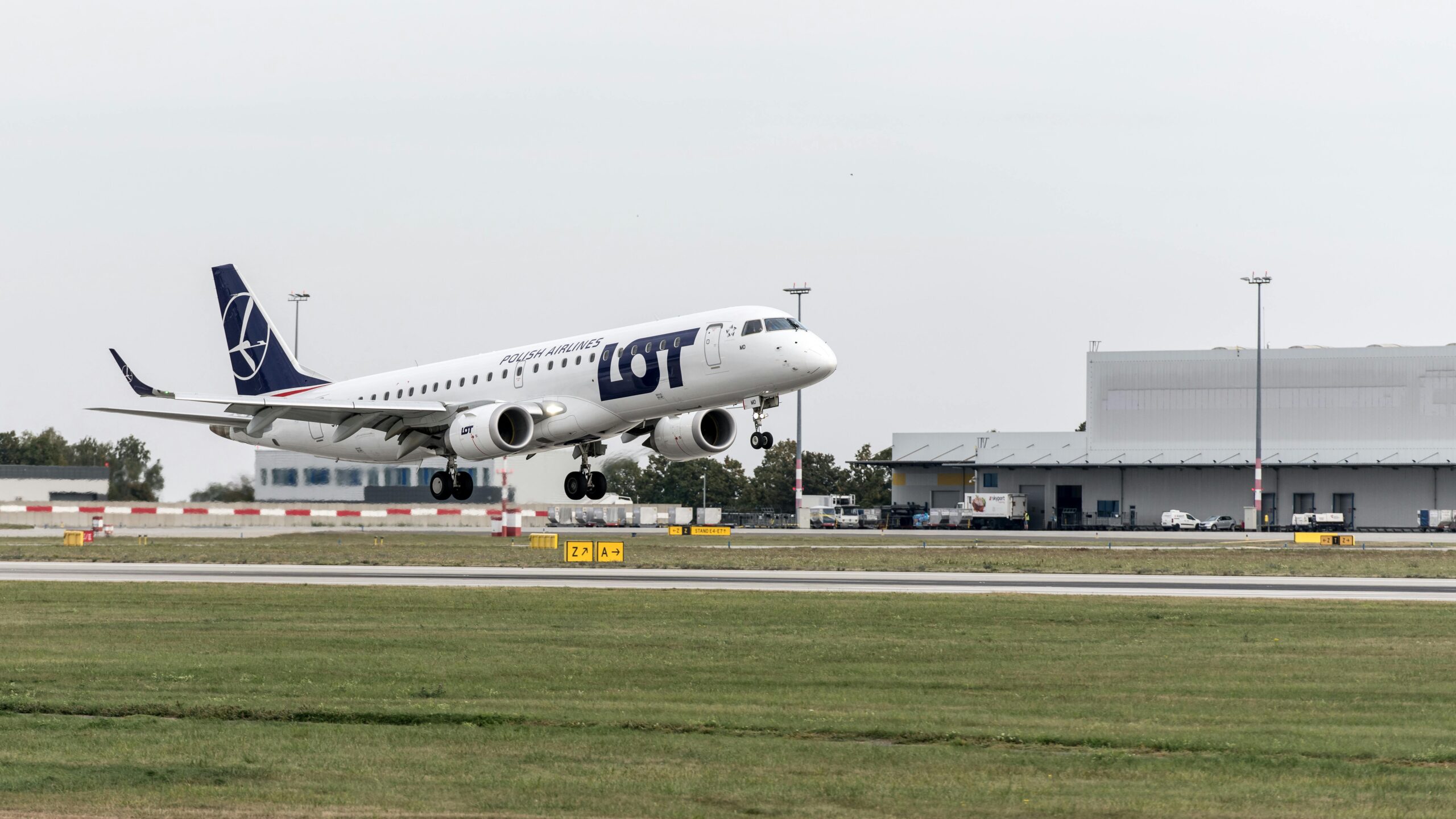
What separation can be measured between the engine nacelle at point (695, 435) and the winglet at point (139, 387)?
15.1 meters

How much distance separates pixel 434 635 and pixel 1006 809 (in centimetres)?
1681

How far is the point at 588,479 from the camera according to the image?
172 feet

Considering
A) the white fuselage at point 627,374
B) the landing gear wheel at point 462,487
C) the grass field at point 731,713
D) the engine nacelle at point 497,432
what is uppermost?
the white fuselage at point 627,374

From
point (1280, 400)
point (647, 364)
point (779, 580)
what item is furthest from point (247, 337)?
point (1280, 400)

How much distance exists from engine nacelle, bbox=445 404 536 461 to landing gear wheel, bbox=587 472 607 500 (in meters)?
→ 4.07

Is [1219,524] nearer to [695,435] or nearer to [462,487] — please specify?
[695,435]

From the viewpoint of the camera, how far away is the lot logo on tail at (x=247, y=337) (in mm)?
62625

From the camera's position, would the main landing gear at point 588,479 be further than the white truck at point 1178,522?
No

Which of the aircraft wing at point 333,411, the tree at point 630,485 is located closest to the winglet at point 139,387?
the aircraft wing at point 333,411

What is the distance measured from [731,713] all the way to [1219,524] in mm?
101136

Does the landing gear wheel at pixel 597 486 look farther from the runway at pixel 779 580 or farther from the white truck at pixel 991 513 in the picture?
the white truck at pixel 991 513

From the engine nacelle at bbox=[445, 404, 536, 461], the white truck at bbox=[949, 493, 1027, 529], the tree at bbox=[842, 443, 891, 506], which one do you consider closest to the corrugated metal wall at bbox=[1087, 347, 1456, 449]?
the white truck at bbox=[949, 493, 1027, 529]

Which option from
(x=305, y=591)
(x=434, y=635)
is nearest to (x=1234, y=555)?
(x=305, y=591)

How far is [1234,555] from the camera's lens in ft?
212
